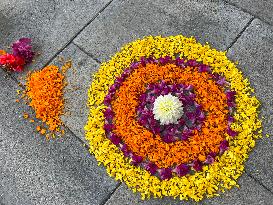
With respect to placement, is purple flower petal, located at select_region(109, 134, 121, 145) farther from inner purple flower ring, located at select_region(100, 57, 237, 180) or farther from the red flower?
the red flower

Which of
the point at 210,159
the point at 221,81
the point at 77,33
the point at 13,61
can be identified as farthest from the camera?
the point at 77,33

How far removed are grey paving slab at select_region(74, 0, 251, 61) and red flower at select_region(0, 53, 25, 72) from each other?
826 mm

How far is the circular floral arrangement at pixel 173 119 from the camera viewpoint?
15.6 feet

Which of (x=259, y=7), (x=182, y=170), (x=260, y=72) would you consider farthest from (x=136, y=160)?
(x=259, y=7)

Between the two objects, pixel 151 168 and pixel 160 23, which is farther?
pixel 160 23

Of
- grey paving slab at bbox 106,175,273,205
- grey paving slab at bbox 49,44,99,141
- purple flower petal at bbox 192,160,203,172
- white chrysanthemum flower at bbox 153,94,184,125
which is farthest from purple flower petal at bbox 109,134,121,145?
purple flower petal at bbox 192,160,203,172

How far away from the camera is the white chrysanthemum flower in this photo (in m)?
4.89

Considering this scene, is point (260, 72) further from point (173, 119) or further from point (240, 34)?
point (173, 119)

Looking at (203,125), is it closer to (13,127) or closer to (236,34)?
(236,34)

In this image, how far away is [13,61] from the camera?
5664 mm

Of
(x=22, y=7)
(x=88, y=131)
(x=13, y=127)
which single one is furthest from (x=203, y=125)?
(x=22, y=7)

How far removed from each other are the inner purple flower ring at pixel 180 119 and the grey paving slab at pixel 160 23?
860 mm

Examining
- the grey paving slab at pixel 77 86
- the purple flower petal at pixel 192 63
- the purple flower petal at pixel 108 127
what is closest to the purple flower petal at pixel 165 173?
the purple flower petal at pixel 108 127

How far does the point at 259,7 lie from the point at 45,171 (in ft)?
11.9
